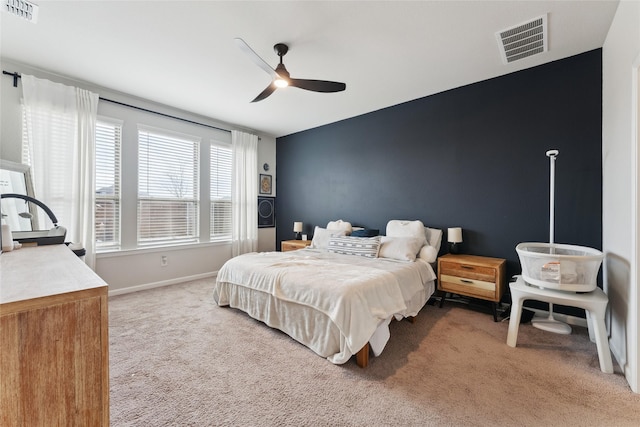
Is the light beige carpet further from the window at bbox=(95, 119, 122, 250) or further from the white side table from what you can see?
the window at bbox=(95, 119, 122, 250)

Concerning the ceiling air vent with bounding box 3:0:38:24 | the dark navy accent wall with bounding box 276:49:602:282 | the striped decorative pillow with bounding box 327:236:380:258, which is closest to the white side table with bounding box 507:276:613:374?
the dark navy accent wall with bounding box 276:49:602:282

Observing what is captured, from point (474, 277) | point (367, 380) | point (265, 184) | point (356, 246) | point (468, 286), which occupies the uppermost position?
point (265, 184)

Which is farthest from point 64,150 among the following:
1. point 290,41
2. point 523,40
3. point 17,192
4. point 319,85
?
point 523,40

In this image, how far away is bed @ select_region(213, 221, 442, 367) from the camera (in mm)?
1948

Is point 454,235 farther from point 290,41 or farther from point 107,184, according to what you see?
point 107,184

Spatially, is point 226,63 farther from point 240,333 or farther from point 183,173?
point 240,333

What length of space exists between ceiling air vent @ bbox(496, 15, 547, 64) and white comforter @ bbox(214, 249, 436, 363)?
226 centimetres

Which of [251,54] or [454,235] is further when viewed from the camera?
[454,235]

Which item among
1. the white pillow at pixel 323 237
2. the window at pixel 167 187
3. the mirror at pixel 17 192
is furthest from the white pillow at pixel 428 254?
the mirror at pixel 17 192

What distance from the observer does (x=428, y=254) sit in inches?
123

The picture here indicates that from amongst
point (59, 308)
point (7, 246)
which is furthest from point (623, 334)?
point (7, 246)

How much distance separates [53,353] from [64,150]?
11.5 ft

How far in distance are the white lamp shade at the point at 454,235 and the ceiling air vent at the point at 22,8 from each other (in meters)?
4.33

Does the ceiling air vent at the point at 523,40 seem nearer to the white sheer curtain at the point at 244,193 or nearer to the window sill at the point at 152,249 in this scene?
the white sheer curtain at the point at 244,193
